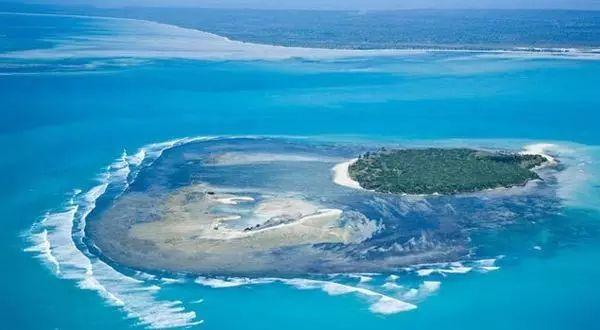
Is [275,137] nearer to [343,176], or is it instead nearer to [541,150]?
[343,176]

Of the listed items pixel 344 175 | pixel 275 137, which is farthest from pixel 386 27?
pixel 344 175

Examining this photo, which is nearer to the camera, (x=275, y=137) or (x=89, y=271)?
(x=89, y=271)

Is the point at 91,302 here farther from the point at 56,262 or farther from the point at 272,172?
the point at 272,172

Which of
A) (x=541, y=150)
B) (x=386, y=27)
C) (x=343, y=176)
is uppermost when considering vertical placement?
(x=386, y=27)

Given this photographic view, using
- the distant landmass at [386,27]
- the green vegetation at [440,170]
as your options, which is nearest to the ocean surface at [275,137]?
the green vegetation at [440,170]

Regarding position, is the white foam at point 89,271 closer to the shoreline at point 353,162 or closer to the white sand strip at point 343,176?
the white sand strip at point 343,176

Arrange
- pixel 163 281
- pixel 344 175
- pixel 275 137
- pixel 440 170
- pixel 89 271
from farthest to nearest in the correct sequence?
pixel 275 137, pixel 440 170, pixel 344 175, pixel 89 271, pixel 163 281
